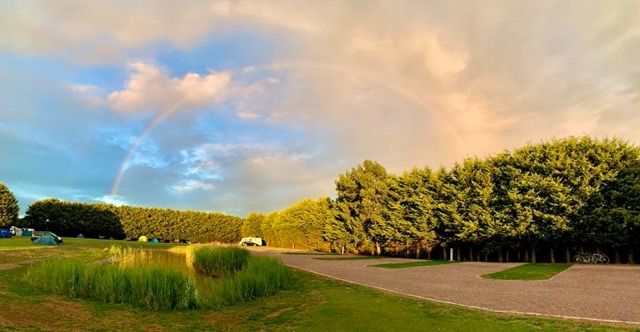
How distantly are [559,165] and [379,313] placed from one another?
2043 cm

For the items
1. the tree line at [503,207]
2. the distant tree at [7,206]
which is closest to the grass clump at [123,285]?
the tree line at [503,207]

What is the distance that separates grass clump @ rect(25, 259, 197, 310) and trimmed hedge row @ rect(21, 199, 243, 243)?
50995mm

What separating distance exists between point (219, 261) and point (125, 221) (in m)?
49.8

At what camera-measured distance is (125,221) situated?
219 ft

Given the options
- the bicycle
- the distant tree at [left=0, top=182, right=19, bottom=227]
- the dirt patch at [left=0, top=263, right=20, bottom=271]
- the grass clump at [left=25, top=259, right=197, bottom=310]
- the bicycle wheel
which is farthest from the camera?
the distant tree at [left=0, top=182, right=19, bottom=227]

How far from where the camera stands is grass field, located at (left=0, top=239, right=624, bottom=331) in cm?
1009

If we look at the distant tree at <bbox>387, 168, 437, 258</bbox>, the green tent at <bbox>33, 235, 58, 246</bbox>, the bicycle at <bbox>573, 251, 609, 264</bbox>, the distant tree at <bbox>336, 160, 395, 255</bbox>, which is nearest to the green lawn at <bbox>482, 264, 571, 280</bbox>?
the bicycle at <bbox>573, 251, 609, 264</bbox>

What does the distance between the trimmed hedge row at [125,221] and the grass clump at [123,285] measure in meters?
51.0

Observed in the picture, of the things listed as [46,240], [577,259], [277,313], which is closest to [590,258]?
[577,259]

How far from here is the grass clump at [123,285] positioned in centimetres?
1453

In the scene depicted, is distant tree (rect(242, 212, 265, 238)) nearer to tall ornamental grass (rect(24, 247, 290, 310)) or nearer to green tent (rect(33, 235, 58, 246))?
green tent (rect(33, 235, 58, 246))

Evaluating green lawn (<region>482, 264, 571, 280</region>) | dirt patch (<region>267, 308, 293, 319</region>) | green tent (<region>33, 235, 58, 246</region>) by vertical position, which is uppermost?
green tent (<region>33, 235, 58, 246</region>)

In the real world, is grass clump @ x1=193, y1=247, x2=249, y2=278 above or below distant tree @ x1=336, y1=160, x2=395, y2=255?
below

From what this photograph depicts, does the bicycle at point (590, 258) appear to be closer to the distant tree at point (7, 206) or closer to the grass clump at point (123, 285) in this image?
the grass clump at point (123, 285)
